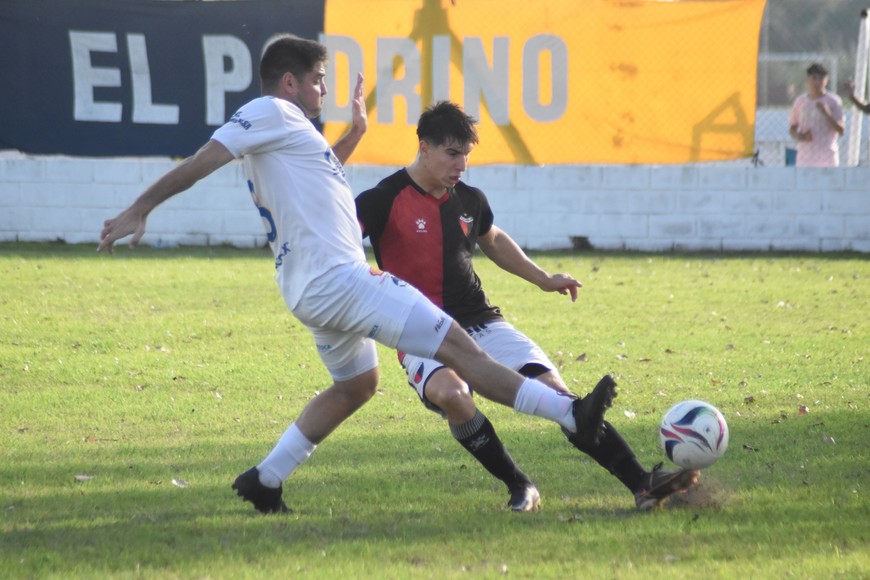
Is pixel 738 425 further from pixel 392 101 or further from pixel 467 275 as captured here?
pixel 392 101

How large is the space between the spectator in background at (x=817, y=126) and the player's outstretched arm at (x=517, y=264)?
11875 millimetres

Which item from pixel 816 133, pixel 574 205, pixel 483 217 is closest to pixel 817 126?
pixel 816 133

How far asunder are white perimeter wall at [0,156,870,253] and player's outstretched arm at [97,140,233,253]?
39.9ft

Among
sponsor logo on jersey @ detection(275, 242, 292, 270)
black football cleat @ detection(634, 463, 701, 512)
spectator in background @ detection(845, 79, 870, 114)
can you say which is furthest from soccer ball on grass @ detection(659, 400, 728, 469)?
spectator in background @ detection(845, 79, 870, 114)

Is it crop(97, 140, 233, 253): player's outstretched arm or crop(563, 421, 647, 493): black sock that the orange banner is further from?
crop(97, 140, 233, 253): player's outstretched arm

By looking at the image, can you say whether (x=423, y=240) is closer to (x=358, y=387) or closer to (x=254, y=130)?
A: (x=358, y=387)

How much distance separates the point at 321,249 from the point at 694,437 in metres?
1.78

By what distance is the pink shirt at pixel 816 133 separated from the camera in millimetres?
16844

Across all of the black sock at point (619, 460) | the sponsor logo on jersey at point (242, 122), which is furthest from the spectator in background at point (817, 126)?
the sponsor logo on jersey at point (242, 122)

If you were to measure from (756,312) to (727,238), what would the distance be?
17.5 feet

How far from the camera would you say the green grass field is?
455 cm

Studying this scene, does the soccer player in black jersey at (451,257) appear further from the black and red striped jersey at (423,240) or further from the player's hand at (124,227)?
the player's hand at (124,227)

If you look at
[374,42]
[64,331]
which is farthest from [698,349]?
[374,42]

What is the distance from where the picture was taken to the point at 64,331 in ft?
33.5
